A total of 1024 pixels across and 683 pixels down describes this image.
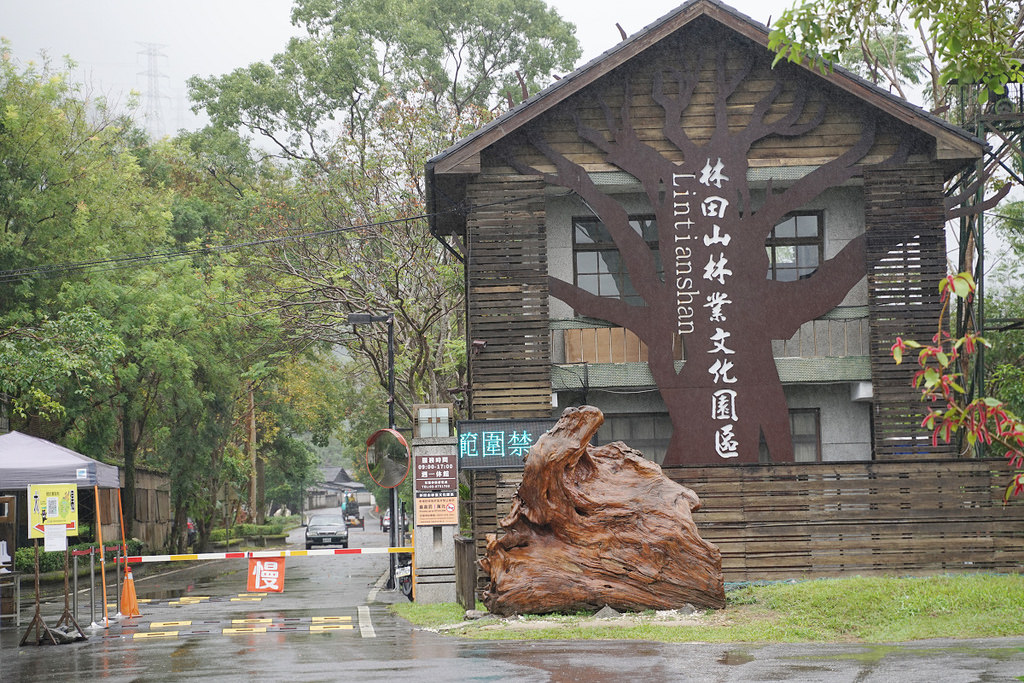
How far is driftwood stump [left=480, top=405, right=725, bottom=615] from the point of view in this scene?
14.5m

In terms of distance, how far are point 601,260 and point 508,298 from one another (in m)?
2.88

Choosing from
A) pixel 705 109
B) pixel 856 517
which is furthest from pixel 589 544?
pixel 705 109

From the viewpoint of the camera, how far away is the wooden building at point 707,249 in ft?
65.5

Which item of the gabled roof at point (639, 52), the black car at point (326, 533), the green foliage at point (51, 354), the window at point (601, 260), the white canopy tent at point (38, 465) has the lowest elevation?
the black car at point (326, 533)

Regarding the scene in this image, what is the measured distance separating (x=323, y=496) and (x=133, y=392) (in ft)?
376

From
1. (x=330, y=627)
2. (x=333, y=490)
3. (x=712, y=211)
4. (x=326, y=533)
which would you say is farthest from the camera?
(x=333, y=490)

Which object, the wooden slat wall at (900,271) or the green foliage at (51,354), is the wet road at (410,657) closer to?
the green foliage at (51,354)

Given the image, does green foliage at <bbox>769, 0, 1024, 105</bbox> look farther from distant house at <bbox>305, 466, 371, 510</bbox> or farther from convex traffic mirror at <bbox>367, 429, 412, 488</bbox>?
distant house at <bbox>305, 466, 371, 510</bbox>

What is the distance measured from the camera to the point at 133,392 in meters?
35.5

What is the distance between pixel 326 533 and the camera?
161ft

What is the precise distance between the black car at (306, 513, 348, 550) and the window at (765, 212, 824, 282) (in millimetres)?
30424

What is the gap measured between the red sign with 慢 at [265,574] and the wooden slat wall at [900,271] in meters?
10.4

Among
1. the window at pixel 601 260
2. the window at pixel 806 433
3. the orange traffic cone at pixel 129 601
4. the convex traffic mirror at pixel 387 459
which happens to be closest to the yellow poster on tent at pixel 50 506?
the orange traffic cone at pixel 129 601

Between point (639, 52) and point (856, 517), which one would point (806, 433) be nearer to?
point (856, 517)
